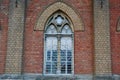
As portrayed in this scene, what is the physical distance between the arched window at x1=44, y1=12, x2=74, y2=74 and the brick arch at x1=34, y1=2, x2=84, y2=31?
23 centimetres

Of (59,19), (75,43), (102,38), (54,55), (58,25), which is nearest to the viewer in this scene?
Answer: (102,38)

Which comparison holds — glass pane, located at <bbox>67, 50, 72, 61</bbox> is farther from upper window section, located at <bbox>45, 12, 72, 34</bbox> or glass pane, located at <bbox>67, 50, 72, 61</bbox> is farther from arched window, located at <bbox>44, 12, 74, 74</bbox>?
upper window section, located at <bbox>45, 12, 72, 34</bbox>

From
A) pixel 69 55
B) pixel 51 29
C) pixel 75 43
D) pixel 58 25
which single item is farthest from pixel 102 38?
pixel 51 29

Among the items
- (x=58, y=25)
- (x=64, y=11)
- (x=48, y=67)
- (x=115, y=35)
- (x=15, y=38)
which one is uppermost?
(x=64, y=11)

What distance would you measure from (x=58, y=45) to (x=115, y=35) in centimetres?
270

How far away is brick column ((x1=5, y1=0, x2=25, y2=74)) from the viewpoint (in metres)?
13.2

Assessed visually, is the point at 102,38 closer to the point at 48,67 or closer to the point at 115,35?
the point at 115,35

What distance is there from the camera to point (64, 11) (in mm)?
14016

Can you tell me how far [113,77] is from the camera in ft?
42.3

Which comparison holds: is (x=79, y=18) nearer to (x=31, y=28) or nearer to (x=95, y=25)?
(x=95, y=25)

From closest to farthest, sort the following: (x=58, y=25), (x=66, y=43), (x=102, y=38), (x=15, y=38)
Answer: (x=102, y=38), (x=15, y=38), (x=66, y=43), (x=58, y=25)

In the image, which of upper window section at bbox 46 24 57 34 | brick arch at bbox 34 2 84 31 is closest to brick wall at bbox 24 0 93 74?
brick arch at bbox 34 2 84 31

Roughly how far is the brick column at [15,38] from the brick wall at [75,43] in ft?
1.07

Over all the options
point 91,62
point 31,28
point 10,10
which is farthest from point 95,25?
point 10,10
